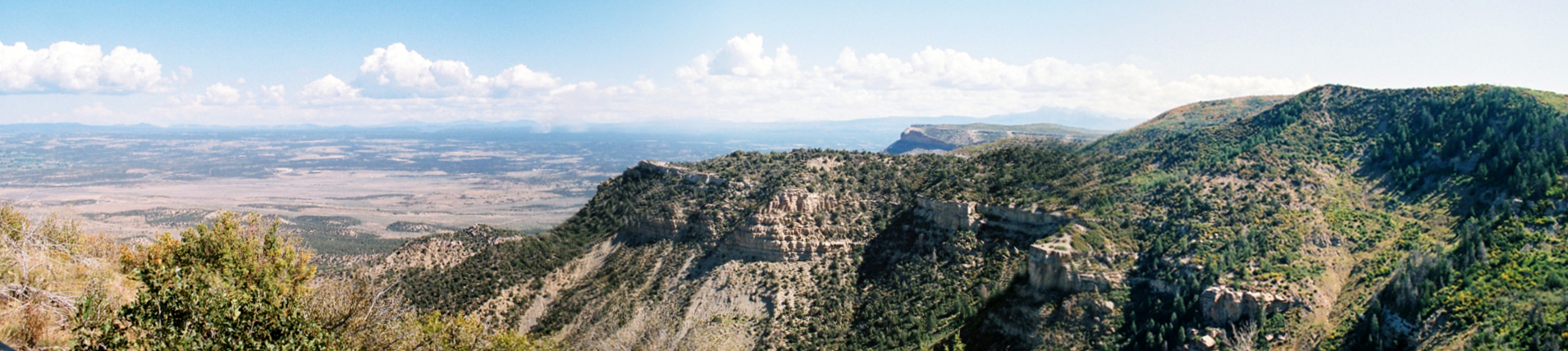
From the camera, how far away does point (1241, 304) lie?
3381 centimetres

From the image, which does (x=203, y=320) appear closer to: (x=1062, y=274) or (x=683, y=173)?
(x=1062, y=274)

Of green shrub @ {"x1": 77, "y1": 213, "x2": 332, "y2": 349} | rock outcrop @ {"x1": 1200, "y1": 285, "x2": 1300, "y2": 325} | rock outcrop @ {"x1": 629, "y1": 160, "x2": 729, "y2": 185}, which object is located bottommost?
rock outcrop @ {"x1": 1200, "y1": 285, "x2": 1300, "y2": 325}

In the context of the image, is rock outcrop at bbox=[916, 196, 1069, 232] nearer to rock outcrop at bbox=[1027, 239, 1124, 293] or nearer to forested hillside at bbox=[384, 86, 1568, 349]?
forested hillside at bbox=[384, 86, 1568, 349]

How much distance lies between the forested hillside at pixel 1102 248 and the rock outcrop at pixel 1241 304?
0.10m

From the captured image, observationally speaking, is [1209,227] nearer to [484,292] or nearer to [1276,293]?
[1276,293]

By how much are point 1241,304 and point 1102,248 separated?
7.96 meters

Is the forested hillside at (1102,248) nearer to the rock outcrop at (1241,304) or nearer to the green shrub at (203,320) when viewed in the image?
the rock outcrop at (1241,304)

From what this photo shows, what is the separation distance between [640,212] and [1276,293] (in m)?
41.4

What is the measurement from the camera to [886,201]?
2191 inches

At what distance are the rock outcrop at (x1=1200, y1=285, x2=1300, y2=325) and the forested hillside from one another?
98 mm

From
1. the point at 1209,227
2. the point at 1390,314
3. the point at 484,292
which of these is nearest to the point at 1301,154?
the point at 1209,227

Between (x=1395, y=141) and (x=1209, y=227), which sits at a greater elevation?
(x=1395, y=141)

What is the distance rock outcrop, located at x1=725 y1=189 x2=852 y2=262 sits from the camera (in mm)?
50312

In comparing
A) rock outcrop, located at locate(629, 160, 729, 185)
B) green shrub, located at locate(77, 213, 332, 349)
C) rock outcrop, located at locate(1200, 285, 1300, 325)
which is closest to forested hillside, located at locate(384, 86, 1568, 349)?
rock outcrop, located at locate(1200, 285, 1300, 325)
